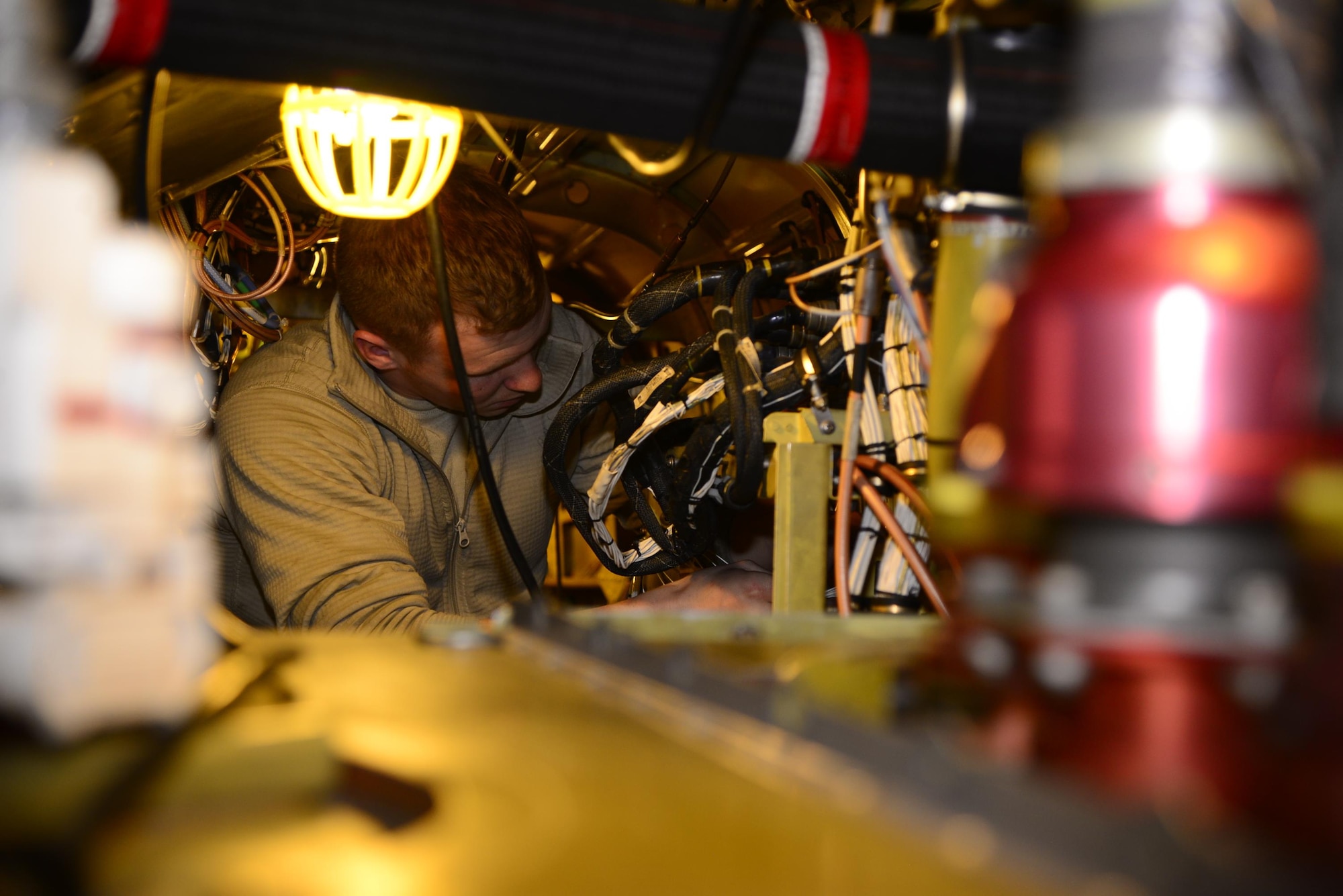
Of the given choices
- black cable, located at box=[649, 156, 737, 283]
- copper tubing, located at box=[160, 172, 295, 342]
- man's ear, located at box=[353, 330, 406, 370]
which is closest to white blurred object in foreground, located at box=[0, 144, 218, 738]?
man's ear, located at box=[353, 330, 406, 370]

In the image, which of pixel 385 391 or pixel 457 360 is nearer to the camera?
pixel 457 360

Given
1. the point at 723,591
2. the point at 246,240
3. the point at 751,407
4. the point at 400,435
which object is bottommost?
the point at 723,591

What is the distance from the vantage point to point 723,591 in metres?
1.44

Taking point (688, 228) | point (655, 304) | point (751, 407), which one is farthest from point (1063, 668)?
point (688, 228)

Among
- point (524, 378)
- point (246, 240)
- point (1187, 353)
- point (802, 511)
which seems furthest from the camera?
point (246, 240)

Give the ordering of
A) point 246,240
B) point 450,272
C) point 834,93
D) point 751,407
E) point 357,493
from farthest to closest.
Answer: point 246,240 < point 450,272 < point 357,493 < point 751,407 < point 834,93

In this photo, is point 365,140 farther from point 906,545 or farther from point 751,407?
point 906,545

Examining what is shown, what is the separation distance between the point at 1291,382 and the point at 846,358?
741 mm

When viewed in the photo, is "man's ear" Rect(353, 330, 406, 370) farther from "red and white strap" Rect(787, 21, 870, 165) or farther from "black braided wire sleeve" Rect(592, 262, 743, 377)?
"red and white strap" Rect(787, 21, 870, 165)

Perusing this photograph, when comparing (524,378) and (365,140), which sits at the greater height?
(365,140)

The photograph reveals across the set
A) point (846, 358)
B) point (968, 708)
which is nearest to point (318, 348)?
point (846, 358)

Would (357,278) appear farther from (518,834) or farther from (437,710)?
(518,834)

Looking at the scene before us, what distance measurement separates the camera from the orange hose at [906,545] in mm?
923

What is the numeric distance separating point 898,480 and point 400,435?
4.20ft
